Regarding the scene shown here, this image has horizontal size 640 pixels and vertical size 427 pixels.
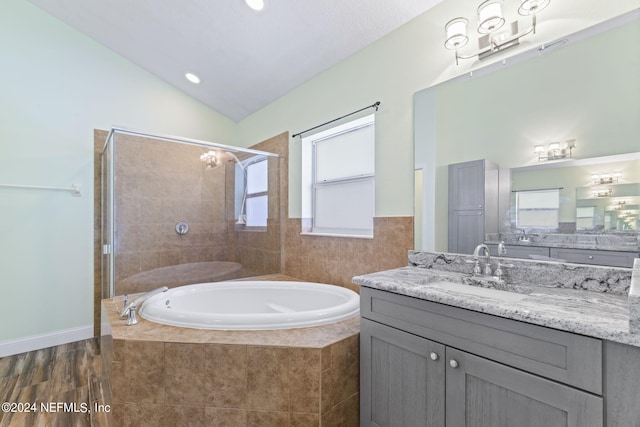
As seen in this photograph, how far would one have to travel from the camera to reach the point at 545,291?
1.25 m

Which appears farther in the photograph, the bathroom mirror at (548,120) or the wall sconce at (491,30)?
the wall sconce at (491,30)

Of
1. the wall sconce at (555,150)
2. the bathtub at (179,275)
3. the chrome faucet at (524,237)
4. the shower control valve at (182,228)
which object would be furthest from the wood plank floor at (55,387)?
the wall sconce at (555,150)

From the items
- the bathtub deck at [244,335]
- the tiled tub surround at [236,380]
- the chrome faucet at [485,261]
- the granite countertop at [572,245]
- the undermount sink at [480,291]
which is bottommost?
the tiled tub surround at [236,380]

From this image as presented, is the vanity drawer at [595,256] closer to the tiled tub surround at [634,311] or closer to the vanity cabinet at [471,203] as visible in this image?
the vanity cabinet at [471,203]

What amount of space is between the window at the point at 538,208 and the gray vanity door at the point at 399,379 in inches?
31.4

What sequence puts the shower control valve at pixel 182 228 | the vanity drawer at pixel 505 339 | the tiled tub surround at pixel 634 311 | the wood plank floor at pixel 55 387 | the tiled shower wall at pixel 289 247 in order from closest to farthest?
the tiled tub surround at pixel 634 311, the vanity drawer at pixel 505 339, the wood plank floor at pixel 55 387, the tiled shower wall at pixel 289 247, the shower control valve at pixel 182 228

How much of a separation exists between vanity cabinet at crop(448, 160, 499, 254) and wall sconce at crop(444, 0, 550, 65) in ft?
1.93

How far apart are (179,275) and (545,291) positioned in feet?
9.00

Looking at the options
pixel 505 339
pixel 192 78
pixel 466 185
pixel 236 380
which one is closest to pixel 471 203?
pixel 466 185

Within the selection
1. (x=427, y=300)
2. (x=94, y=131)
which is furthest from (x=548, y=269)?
(x=94, y=131)

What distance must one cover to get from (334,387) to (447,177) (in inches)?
50.9

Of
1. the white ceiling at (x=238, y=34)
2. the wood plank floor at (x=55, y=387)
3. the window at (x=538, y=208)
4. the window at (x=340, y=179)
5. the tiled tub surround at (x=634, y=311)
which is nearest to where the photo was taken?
the tiled tub surround at (x=634, y=311)

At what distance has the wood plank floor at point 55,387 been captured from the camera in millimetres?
1747

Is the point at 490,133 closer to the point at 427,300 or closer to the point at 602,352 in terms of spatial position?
the point at 427,300
